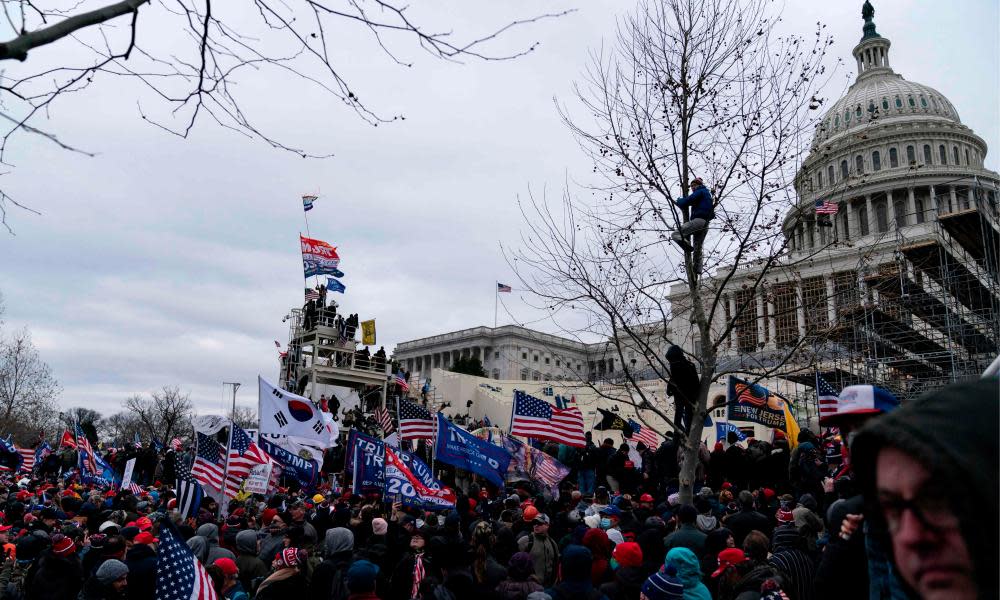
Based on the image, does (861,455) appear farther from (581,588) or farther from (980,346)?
(980,346)

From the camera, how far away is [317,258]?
37.6 m

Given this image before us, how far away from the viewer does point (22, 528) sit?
10.4 metres

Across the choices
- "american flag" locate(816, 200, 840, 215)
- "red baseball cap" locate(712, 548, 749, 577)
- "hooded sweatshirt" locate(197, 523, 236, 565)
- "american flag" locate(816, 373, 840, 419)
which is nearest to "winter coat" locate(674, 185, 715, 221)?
"american flag" locate(816, 200, 840, 215)

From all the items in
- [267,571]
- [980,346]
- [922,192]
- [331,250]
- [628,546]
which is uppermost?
[922,192]

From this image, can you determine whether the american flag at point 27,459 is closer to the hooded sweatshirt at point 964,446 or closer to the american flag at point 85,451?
the american flag at point 85,451

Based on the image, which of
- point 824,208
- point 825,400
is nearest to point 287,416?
point 825,400

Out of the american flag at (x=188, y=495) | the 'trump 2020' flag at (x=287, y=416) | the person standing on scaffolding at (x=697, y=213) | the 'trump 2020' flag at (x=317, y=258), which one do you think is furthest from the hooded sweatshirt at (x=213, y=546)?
the 'trump 2020' flag at (x=317, y=258)

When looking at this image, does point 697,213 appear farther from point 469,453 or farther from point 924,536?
point 924,536

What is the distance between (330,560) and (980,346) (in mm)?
32828

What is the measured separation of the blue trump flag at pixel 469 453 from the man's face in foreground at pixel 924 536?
11637 millimetres

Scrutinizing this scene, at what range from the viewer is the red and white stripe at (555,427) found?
49.5ft

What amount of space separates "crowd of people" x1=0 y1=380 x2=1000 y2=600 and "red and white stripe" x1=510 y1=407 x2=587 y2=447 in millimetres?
1115

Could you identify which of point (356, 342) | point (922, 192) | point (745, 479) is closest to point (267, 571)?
point (745, 479)

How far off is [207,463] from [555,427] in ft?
22.0
